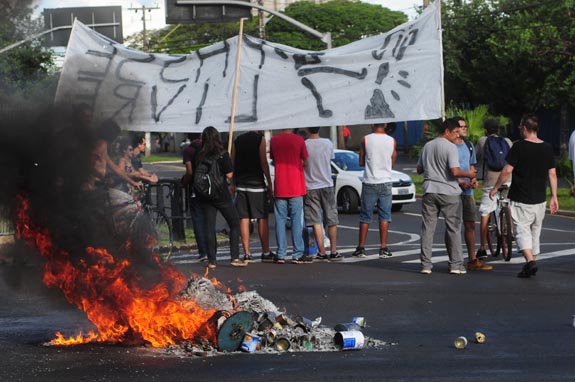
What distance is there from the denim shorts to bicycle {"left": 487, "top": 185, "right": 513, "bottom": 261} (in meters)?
1.41

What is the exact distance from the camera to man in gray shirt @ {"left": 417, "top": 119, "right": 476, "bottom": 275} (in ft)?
43.1

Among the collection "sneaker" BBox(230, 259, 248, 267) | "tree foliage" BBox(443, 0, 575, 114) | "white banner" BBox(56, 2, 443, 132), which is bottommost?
"sneaker" BBox(230, 259, 248, 267)

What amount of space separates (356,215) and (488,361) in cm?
1703

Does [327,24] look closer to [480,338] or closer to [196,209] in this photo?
[196,209]

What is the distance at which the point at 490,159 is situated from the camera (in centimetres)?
1465

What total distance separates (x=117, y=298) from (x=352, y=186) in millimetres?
16780

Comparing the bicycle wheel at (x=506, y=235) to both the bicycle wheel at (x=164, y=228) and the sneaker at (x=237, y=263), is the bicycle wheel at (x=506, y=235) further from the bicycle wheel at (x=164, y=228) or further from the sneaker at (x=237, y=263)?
the bicycle wheel at (x=164, y=228)

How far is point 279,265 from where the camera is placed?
14.6 meters

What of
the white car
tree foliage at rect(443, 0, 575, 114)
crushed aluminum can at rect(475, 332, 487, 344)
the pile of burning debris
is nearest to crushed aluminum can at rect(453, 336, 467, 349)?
crushed aluminum can at rect(475, 332, 487, 344)

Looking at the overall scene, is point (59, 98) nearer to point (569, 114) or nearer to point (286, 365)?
point (286, 365)

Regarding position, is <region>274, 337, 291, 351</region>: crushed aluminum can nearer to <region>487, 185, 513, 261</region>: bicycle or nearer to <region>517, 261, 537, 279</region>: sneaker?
<region>517, 261, 537, 279</region>: sneaker

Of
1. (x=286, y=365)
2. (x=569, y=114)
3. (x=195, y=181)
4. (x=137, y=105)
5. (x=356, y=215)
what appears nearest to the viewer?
(x=286, y=365)

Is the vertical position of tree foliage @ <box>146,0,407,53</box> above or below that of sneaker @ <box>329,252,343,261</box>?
above

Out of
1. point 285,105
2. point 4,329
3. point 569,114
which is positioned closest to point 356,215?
point 285,105
